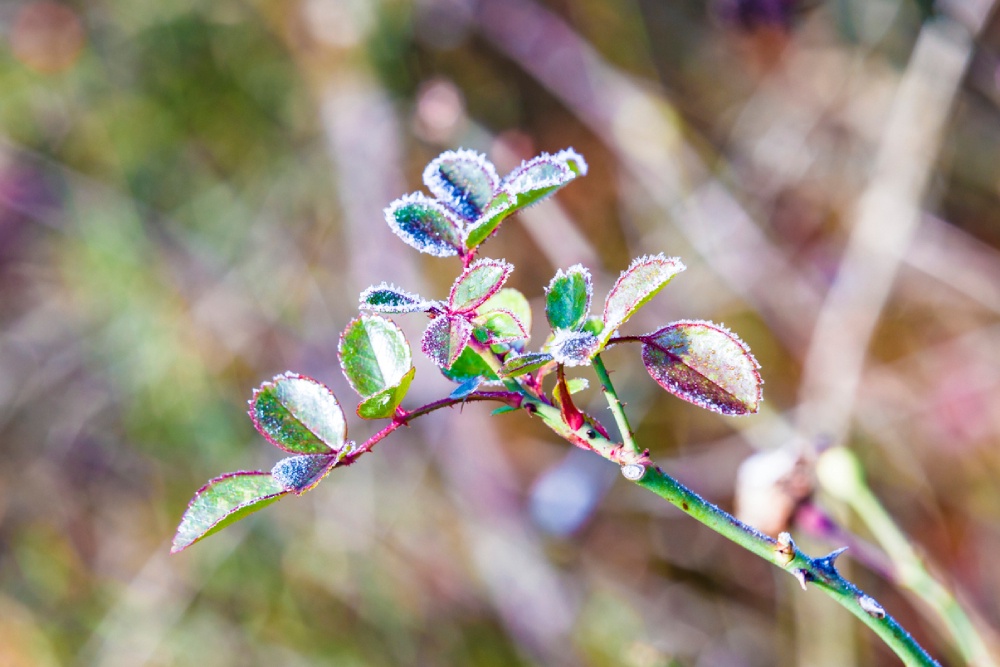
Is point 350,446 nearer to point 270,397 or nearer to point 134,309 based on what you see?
point 270,397

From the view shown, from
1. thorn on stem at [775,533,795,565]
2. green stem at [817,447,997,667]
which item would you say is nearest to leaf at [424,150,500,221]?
thorn on stem at [775,533,795,565]

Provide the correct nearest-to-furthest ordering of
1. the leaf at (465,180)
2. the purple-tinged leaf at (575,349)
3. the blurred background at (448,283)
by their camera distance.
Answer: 1. the purple-tinged leaf at (575,349)
2. the leaf at (465,180)
3. the blurred background at (448,283)

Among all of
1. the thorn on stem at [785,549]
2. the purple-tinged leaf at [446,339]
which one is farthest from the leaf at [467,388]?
the thorn on stem at [785,549]

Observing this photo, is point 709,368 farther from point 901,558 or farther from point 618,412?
point 901,558

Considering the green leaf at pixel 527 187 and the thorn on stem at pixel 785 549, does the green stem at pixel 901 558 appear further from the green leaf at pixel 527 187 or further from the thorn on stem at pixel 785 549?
the green leaf at pixel 527 187

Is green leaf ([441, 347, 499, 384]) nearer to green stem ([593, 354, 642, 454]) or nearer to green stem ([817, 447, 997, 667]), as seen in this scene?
green stem ([593, 354, 642, 454])

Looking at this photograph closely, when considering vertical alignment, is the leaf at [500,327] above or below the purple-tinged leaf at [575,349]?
above
